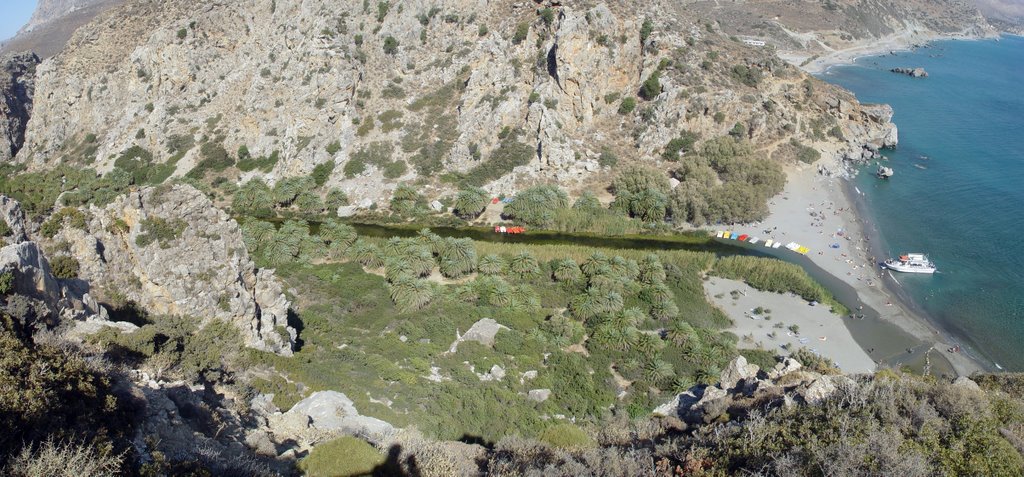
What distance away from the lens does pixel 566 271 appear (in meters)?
49.6

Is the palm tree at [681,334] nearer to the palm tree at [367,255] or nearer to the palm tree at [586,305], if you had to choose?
the palm tree at [586,305]

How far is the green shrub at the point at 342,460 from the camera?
57.8 feet

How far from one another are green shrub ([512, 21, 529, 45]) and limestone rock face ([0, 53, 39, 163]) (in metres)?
79.8

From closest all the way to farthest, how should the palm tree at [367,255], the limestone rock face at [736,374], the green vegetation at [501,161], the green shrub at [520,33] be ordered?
the limestone rock face at [736,374]
the palm tree at [367,255]
the green vegetation at [501,161]
the green shrub at [520,33]

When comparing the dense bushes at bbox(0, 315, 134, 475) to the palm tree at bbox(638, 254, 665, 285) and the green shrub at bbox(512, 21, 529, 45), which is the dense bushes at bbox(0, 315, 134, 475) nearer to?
the palm tree at bbox(638, 254, 665, 285)

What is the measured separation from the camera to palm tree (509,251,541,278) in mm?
50000

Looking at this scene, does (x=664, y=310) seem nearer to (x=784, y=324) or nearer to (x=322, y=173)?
(x=784, y=324)

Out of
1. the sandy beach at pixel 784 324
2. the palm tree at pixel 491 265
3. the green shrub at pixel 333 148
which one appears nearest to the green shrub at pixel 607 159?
the sandy beach at pixel 784 324

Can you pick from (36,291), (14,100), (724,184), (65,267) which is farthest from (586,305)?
(14,100)

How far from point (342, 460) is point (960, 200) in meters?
83.8

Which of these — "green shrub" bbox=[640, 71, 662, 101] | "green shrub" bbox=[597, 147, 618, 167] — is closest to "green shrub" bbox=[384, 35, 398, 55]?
"green shrub" bbox=[597, 147, 618, 167]

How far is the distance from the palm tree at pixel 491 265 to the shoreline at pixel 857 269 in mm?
30004

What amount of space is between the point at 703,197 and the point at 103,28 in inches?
3752

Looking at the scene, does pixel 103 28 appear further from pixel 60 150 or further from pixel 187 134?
pixel 187 134
